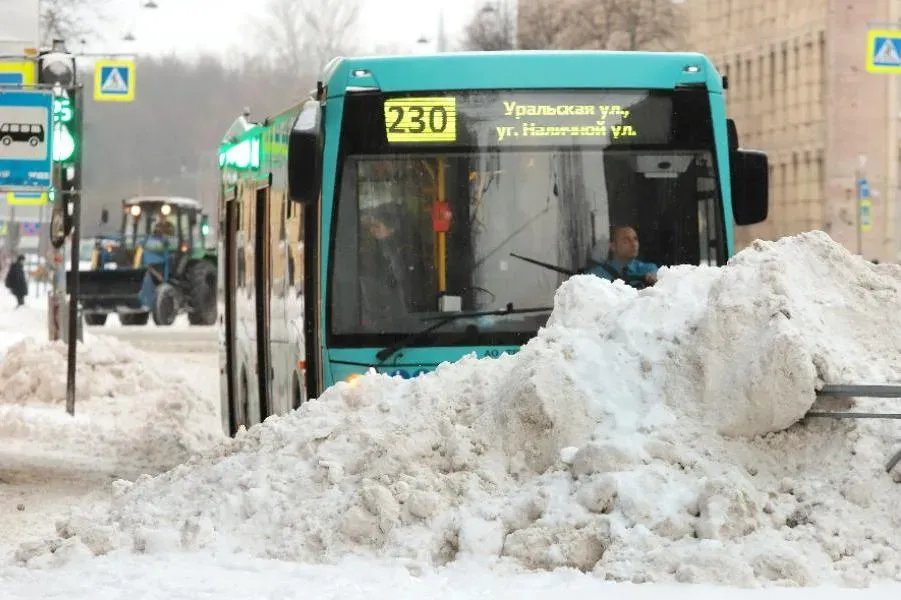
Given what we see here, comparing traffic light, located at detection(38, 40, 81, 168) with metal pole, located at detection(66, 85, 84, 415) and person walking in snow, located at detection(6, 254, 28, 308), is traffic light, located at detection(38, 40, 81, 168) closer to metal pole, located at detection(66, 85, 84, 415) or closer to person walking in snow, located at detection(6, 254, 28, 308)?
metal pole, located at detection(66, 85, 84, 415)

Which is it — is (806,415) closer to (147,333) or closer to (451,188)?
(451,188)

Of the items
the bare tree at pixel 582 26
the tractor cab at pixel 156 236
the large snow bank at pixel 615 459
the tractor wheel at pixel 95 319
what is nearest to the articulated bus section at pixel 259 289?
the large snow bank at pixel 615 459

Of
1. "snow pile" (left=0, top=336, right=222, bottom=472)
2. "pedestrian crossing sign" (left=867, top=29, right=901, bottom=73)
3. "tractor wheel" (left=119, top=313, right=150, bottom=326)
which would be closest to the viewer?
"snow pile" (left=0, top=336, right=222, bottom=472)

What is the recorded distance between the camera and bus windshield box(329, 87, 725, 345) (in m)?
12.3

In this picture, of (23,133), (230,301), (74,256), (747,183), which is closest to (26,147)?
(23,133)

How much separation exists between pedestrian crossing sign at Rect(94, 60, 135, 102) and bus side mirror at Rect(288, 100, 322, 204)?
26.6m

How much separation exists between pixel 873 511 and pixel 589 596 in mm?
1247

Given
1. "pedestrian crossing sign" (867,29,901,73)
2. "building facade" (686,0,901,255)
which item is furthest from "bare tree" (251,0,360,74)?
"pedestrian crossing sign" (867,29,901,73)

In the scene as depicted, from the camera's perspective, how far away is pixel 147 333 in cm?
4794

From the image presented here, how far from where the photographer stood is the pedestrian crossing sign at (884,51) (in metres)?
29.7

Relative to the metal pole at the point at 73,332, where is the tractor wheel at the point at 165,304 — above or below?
below

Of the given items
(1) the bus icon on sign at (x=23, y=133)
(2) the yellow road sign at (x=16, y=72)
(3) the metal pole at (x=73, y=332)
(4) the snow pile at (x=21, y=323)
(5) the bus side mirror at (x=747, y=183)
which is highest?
(2) the yellow road sign at (x=16, y=72)

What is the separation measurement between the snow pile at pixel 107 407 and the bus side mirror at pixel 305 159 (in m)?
5.30

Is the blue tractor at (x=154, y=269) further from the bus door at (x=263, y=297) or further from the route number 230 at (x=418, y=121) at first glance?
the route number 230 at (x=418, y=121)
